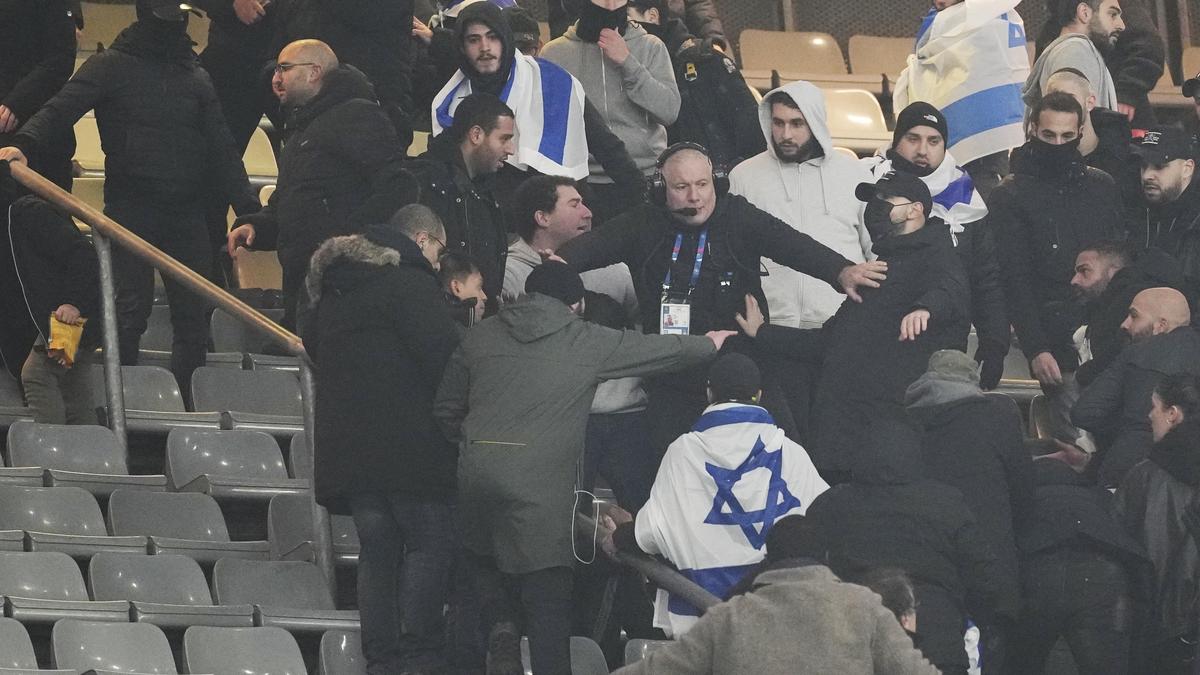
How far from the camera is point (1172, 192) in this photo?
27.7 ft

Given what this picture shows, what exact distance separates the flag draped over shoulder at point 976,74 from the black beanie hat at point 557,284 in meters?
2.81

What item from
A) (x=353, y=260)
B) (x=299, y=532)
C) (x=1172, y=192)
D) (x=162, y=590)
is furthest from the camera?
(x=1172, y=192)

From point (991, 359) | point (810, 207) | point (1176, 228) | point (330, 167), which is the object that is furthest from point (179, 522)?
point (1176, 228)

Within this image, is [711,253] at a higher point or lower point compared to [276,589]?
higher

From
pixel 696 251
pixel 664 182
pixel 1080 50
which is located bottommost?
pixel 696 251

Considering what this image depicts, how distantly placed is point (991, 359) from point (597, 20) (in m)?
2.05

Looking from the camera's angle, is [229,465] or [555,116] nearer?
[229,465]

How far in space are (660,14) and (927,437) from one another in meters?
3.19

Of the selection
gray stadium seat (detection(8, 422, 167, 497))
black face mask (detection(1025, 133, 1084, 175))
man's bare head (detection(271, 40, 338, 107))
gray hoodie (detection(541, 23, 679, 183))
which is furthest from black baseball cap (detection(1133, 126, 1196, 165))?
gray stadium seat (detection(8, 422, 167, 497))

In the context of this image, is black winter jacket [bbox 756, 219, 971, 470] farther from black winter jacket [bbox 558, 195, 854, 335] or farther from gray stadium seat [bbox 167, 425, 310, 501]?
gray stadium seat [bbox 167, 425, 310, 501]

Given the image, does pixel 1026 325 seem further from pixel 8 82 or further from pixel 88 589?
pixel 8 82

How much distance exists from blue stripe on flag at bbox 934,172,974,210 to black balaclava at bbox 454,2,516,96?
164 centimetres

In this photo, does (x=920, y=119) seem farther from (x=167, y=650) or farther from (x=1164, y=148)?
(x=167, y=650)

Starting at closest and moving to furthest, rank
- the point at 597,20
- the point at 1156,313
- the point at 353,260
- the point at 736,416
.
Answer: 1. the point at 736,416
2. the point at 353,260
3. the point at 1156,313
4. the point at 597,20
